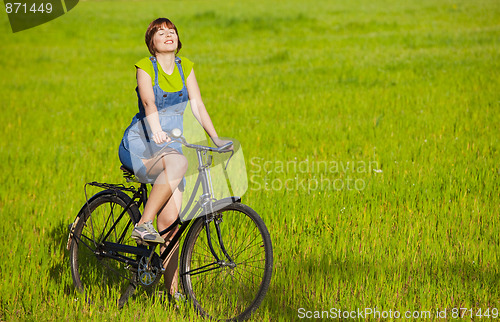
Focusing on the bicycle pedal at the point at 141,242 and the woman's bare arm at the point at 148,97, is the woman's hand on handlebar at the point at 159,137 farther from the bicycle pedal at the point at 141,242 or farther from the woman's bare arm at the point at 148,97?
the bicycle pedal at the point at 141,242

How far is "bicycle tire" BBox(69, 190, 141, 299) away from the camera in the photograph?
4.41 metres

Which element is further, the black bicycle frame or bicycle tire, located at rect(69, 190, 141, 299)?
bicycle tire, located at rect(69, 190, 141, 299)

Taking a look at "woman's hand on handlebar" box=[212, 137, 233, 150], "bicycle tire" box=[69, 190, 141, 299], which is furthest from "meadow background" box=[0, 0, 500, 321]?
"woman's hand on handlebar" box=[212, 137, 233, 150]

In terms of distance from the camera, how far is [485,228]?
5.28 m

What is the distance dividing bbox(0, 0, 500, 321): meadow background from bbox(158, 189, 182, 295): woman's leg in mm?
219

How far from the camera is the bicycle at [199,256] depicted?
3779 millimetres

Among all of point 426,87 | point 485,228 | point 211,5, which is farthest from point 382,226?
point 211,5

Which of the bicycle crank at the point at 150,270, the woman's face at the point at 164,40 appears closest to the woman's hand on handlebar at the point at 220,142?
the woman's face at the point at 164,40

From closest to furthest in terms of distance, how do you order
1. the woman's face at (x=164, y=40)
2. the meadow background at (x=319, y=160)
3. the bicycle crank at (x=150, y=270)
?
1. the woman's face at (x=164, y=40)
2. the bicycle crank at (x=150, y=270)
3. the meadow background at (x=319, y=160)

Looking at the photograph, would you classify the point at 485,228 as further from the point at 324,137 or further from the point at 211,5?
the point at 211,5

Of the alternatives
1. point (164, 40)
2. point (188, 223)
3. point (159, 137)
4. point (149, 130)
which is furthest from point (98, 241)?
point (164, 40)

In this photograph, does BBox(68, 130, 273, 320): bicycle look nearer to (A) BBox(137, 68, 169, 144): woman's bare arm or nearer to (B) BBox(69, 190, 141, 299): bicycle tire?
(B) BBox(69, 190, 141, 299): bicycle tire

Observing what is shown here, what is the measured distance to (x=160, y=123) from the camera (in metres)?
3.95

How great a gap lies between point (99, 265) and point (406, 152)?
475 centimetres
